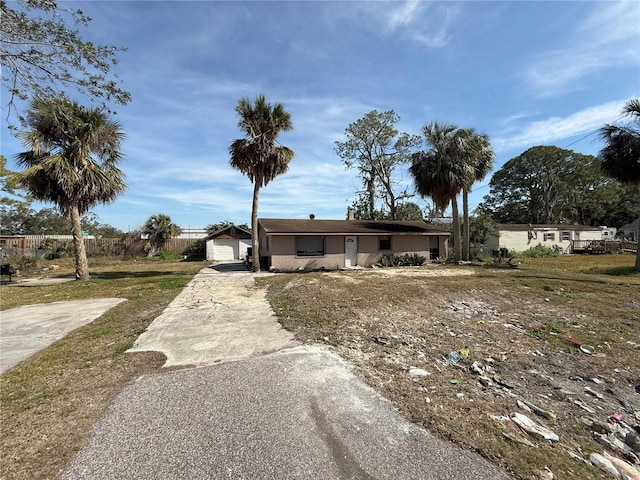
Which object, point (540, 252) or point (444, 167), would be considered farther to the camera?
point (540, 252)

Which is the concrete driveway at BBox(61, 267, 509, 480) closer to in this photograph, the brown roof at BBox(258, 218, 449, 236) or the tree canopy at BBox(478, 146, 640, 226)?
the brown roof at BBox(258, 218, 449, 236)

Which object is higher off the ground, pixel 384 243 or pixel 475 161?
pixel 475 161

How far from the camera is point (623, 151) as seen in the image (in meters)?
14.5

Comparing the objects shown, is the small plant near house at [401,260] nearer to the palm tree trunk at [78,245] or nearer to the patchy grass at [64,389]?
the patchy grass at [64,389]

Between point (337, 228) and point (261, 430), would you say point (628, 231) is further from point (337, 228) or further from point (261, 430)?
point (261, 430)

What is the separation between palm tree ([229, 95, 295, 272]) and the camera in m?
14.8

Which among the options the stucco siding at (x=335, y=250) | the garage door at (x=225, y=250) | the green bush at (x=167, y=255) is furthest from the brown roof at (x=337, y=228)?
the green bush at (x=167, y=255)

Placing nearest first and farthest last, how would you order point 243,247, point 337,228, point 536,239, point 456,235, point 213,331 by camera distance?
point 213,331
point 337,228
point 456,235
point 243,247
point 536,239

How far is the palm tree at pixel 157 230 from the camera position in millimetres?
27516

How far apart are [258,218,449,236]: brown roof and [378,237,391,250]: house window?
1.92 ft

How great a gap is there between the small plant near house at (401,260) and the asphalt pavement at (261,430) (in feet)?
47.8

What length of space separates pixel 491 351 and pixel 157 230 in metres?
28.4

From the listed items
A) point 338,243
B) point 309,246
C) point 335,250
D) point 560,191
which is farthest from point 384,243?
point 560,191

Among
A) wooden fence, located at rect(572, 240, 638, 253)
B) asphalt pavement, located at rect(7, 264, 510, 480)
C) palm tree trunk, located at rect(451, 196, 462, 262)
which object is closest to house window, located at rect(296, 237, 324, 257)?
palm tree trunk, located at rect(451, 196, 462, 262)
